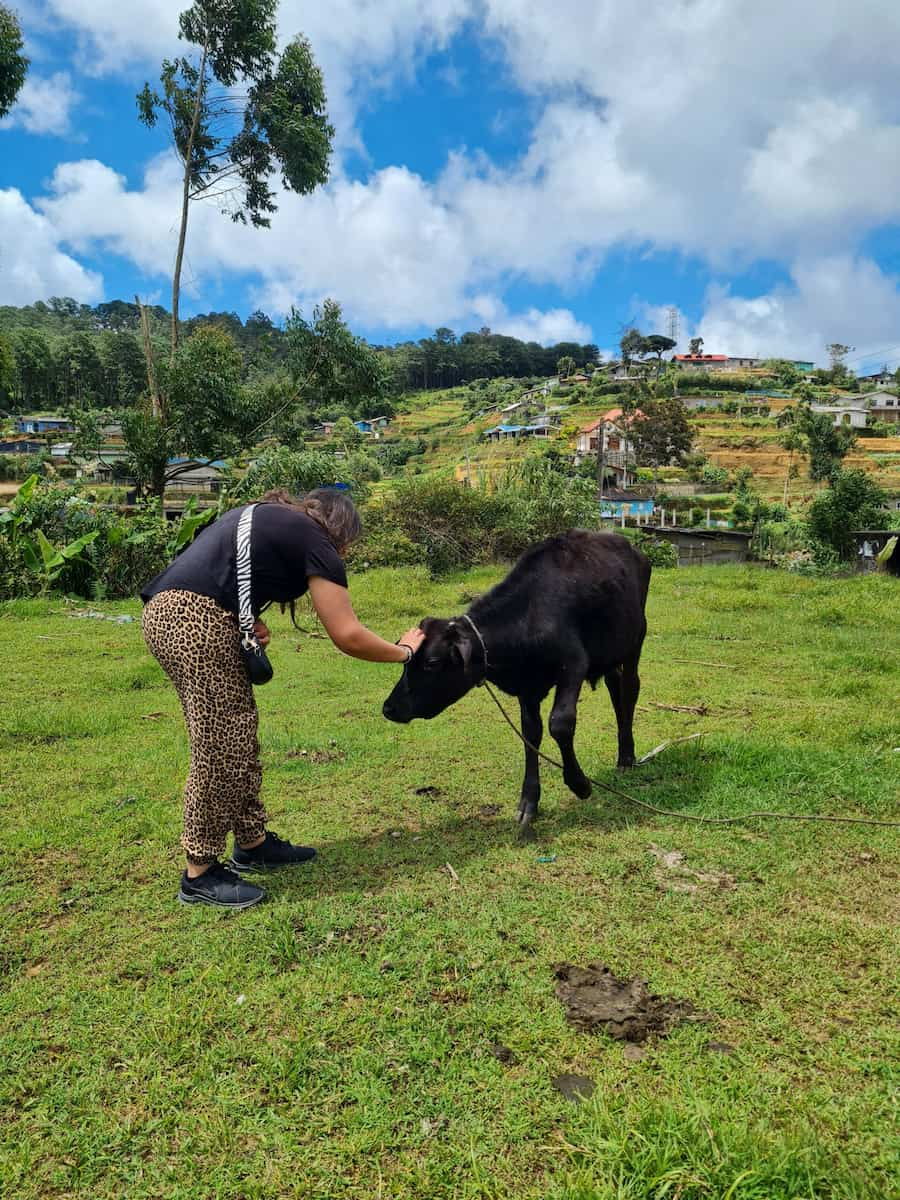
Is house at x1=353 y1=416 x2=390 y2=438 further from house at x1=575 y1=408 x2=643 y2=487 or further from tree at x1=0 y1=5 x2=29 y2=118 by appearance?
tree at x1=0 y1=5 x2=29 y2=118

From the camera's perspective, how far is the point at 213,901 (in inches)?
145

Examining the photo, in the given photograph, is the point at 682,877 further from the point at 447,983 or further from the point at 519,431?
the point at 519,431

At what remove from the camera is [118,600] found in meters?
15.7

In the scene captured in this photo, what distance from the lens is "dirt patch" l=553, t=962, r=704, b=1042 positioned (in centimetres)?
276

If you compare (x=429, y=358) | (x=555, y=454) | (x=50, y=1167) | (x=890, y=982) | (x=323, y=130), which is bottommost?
(x=50, y=1167)

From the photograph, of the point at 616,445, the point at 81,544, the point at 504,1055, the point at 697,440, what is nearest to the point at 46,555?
the point at 81,544

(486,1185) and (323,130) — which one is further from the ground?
(323,130)

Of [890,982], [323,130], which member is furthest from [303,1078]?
[323,130]

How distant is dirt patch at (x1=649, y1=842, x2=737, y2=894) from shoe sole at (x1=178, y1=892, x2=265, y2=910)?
6.51 feet

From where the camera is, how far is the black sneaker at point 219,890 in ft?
12.1

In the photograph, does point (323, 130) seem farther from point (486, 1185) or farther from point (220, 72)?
point (486, 1185)

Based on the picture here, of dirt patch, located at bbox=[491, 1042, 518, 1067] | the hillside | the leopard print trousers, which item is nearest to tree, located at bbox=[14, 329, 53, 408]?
the hillside

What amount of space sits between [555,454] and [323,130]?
30.9 metres

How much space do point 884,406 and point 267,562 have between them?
11485 cm
